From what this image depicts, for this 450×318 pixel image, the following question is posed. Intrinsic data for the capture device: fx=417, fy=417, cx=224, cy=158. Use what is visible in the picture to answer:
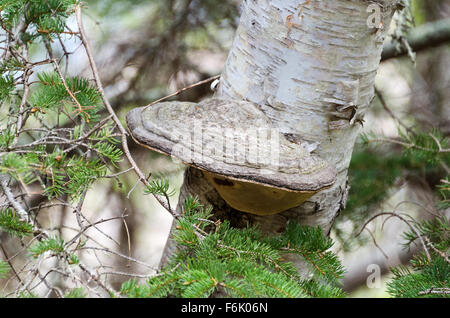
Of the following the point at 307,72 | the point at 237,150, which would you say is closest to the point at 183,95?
the point at 307,72

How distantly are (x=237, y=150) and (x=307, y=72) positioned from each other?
13.3 inches

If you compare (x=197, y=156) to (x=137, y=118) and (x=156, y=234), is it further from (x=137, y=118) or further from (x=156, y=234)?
(x=156, y=234)

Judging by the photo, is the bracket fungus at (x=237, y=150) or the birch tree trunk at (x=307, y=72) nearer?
the bracket fungus at (x=237, y=150)

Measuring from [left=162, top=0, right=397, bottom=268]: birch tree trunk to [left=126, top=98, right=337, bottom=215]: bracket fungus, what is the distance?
82mm

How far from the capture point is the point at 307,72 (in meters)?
1.18

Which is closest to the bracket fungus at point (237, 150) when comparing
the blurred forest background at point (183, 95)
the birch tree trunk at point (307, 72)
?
the birch tree trunk at point (307, 72)

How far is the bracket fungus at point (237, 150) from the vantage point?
998 mm

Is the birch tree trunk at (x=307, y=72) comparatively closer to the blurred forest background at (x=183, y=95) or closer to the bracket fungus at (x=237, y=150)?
the bracket fungus at (x=237, y=150)

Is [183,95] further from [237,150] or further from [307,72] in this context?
[237,150]

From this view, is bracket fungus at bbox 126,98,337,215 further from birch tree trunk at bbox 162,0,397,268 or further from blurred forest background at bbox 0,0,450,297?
blurred forest background at bbox 0,0,450,297

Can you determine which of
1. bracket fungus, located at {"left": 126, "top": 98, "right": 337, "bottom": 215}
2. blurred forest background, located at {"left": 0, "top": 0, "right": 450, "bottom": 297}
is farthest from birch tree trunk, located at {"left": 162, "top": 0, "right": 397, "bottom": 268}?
blurred forest background, located at {"left": 0, "top": 0, "right": 450, "bottom": 297}

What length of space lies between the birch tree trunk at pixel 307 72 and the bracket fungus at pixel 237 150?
0.08m

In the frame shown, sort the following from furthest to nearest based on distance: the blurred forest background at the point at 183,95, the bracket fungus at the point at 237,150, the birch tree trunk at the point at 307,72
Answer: the blurred forest background at the point at 183,95 → the birch tree trunk at the point at 307,72 → the bracket fungus at the point at 237,150
